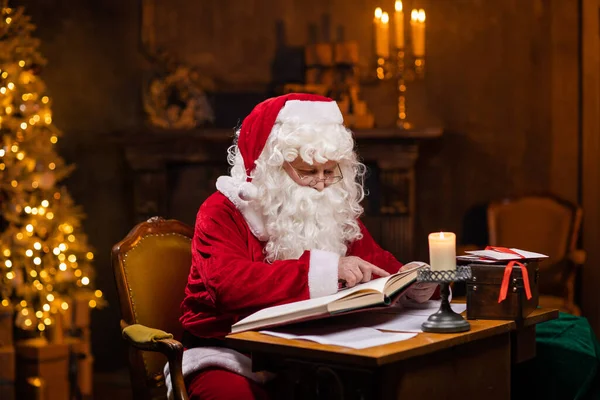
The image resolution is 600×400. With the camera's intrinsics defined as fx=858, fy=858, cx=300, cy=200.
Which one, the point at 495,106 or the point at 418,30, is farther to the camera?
the point at 495,106

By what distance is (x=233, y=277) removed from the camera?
2.43 metres

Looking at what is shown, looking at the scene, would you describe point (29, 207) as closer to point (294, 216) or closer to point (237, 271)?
point (294, 216)

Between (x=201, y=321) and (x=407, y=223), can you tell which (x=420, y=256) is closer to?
(x=407, y=223)

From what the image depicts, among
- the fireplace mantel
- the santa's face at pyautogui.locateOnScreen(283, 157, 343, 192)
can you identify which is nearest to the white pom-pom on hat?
the santa's face at pyautogui.locateOnScreen(283, 157, 343, 192)

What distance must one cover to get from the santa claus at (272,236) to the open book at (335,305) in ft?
0.89

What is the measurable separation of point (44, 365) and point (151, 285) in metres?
2.12

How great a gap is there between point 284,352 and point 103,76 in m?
3.92

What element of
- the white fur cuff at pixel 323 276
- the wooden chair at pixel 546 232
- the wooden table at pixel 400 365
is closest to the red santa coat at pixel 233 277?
the white fur cuff at pixel 323 276

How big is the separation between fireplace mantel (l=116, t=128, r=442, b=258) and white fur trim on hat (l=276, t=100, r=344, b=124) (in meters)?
2.21

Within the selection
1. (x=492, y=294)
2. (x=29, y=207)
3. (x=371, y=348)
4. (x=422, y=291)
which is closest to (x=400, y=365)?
(x=371, y=348)

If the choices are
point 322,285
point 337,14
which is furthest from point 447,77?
point 322,285

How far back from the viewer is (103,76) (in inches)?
217

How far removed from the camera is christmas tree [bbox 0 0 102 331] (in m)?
4.61

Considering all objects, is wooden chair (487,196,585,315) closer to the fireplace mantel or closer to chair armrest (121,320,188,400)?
the fireplace mantel
